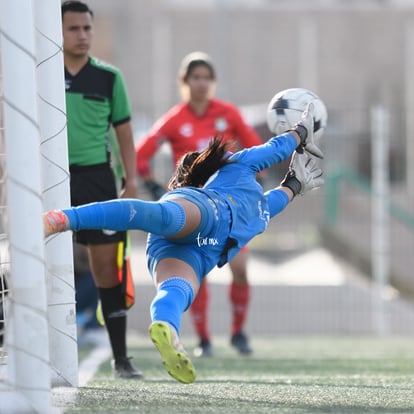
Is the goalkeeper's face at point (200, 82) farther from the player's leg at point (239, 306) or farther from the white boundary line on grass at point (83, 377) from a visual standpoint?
the white boundary line on grass at point (83, 377)

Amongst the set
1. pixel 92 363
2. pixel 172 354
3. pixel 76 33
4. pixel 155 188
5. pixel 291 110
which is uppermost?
pixel 76 33

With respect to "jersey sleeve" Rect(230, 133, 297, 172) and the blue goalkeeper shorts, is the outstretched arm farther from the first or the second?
the blue goalkeeper shorts

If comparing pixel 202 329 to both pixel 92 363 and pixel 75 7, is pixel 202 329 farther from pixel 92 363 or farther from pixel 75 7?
pixel 75 7

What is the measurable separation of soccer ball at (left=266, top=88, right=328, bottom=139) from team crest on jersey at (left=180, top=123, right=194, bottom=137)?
8.43 feet

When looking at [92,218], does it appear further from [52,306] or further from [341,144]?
[341,144]

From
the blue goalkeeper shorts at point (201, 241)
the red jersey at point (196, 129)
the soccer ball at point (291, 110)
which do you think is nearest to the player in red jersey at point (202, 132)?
the red jersey at point (196, 129)

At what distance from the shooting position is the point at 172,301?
4938 millimetres

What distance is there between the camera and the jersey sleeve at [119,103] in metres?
6.78

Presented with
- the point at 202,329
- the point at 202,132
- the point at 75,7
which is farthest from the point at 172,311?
the point at 202,329

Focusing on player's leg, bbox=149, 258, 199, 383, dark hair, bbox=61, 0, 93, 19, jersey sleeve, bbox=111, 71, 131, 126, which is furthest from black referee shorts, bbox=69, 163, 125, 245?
player's leg, bbox=149, 258, 199, 383

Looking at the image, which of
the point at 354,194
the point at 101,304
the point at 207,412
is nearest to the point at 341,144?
the point at 354,194

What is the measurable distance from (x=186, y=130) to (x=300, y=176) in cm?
311

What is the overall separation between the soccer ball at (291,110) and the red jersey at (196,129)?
2530 millimetres

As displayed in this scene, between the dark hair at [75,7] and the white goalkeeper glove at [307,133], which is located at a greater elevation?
the dark hair at [75,7]
